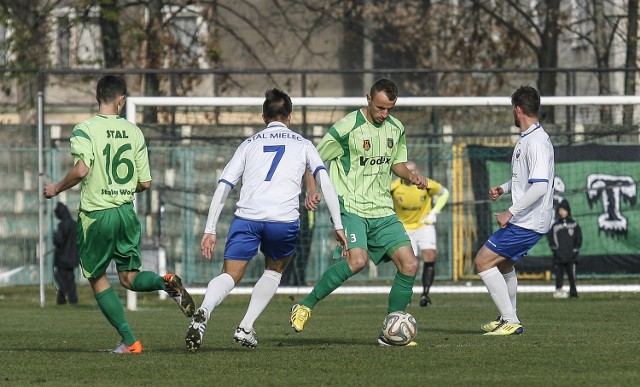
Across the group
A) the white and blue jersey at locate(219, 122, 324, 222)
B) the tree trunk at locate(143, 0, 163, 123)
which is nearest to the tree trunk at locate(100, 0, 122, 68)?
the tree trunk at locate(143, 0, 163, 123)

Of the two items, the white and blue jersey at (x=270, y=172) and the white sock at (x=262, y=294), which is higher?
the white and blue jersey at (x=270, y=172)

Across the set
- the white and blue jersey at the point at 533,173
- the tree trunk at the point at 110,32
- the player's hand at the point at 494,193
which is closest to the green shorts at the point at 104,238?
the player's hand at the point at 494,193

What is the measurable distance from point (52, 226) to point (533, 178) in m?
13.2

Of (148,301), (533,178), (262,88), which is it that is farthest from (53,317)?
(262,88)

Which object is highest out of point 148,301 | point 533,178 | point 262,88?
point 262,88

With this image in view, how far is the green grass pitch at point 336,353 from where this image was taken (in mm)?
8391

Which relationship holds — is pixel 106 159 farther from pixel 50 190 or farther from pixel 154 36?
pixel 154 36

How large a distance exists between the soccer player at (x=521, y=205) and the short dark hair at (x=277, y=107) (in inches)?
87.0

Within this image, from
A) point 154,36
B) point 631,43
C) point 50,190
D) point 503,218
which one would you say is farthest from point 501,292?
point 154,36

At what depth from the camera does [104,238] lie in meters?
10.2

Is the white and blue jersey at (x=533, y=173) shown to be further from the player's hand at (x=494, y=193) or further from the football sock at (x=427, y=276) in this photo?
Result: the football sock at (x=427, y=276)

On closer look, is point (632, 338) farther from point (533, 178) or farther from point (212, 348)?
point (212, 348)

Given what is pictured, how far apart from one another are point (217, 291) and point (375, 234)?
5.25 feet

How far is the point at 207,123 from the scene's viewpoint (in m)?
22.5
